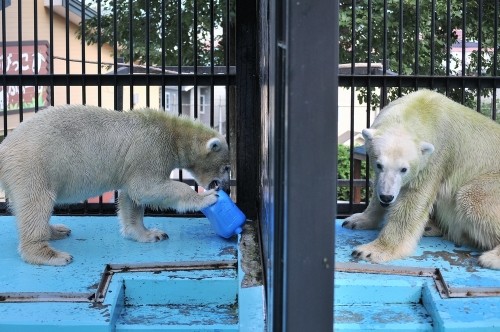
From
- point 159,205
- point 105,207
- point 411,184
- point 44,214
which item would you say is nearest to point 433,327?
point 411,184

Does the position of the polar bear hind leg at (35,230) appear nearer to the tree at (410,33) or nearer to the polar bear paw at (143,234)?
the polar bear paw at (143,234)

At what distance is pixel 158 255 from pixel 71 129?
960mm

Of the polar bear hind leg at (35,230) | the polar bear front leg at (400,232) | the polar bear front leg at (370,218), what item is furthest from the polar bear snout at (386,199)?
the polar bear hind leg at (35,230)

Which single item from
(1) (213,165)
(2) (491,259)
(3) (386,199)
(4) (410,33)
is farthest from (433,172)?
(4) (410,33)

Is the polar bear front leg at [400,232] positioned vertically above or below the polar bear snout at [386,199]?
below

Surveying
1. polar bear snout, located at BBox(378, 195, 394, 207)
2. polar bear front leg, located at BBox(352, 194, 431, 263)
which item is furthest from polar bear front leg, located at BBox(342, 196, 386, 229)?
polar bear snout, located at BBox(378, 195, 394, 207)

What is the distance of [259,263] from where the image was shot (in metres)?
4.22

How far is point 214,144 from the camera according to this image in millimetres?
4762

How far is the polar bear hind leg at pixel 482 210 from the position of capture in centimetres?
435

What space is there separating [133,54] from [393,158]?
2.61 meters

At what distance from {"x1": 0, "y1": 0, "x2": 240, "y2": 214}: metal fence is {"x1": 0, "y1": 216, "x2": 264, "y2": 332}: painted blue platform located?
1.10m

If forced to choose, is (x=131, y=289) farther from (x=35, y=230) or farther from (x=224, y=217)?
(x=224, y=217)

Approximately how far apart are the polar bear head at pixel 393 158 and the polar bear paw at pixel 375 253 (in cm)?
32

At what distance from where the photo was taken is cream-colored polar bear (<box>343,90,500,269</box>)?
4.22 metres
